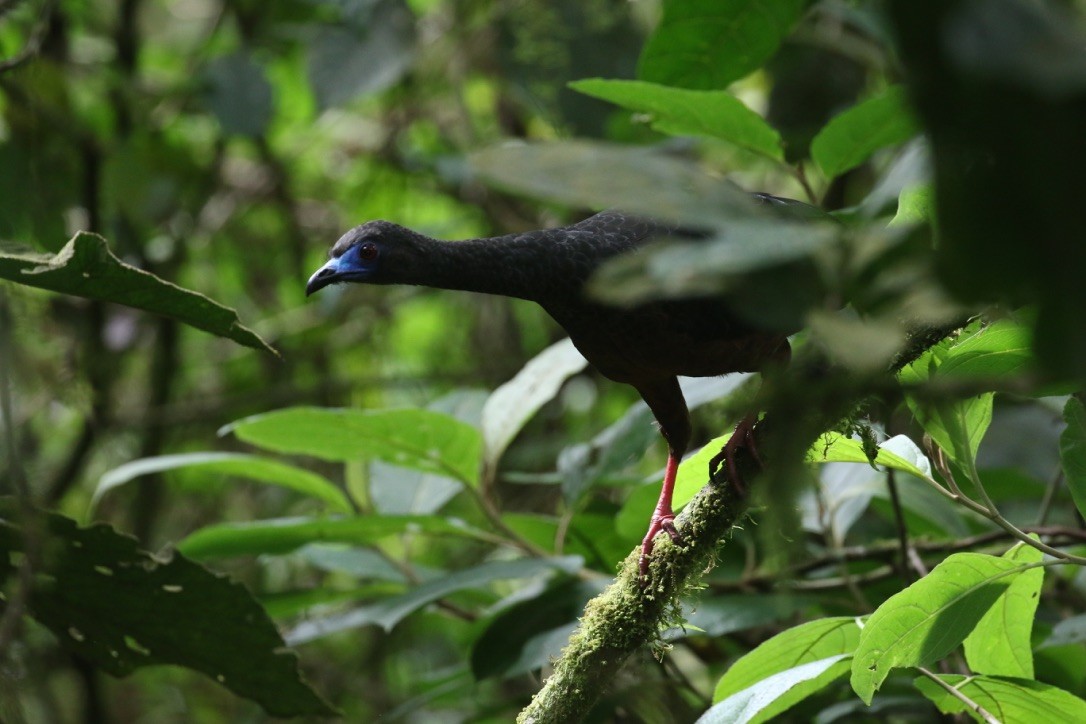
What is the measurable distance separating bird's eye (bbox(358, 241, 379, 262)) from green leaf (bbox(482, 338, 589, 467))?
21.5 inches

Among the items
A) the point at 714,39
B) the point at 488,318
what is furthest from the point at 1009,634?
the point at 488,318

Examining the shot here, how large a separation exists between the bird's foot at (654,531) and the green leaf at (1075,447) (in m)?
0.65

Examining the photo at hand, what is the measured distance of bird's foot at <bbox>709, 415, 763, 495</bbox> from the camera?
73.7 inches

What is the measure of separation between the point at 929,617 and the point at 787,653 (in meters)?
0.34

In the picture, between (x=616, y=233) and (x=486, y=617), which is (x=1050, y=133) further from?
(x=486, y=617)

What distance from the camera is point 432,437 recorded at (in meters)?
2.61

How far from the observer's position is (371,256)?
2459 mm

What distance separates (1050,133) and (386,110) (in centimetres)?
548

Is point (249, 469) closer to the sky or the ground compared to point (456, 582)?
closer to the sky

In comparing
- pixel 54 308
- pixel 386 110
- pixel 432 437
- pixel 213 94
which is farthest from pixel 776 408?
pixel 386 110

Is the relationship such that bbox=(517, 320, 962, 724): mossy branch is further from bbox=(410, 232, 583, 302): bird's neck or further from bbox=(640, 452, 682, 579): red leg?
bbox=(410, 232, 583, 302): bird's neck

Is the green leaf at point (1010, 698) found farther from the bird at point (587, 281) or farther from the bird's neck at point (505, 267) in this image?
the bird's neck at point (505, 267)

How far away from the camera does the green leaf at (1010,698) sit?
5.76 ft

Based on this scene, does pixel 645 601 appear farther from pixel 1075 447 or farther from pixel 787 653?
pixel 1075 447
